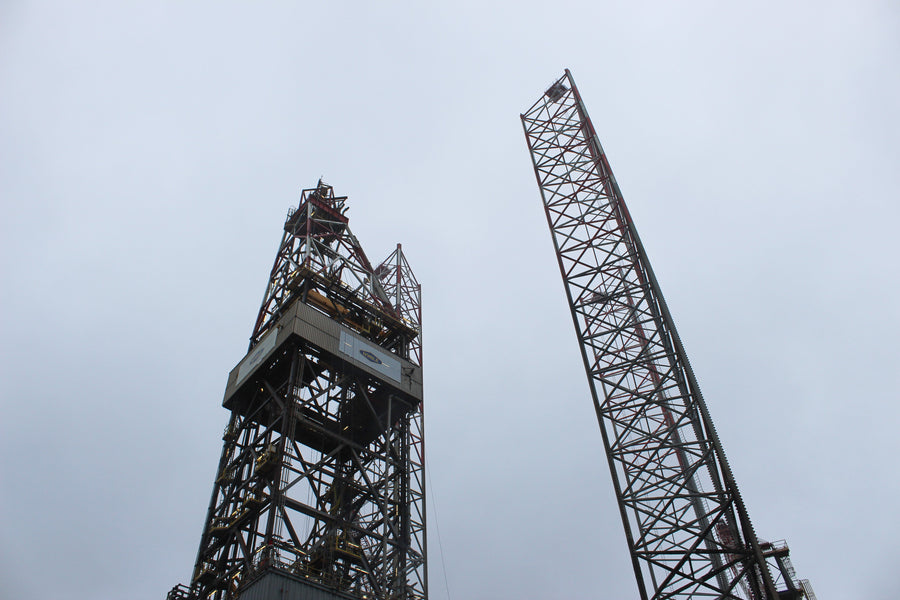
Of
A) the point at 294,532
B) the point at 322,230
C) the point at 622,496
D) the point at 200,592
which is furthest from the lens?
the point at 322,230

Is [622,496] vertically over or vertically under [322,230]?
under

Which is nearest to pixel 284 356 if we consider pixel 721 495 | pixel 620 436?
pixel 620 436

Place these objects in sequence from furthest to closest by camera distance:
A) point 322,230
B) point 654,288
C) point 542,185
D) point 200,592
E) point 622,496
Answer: point 322,230
point 542,185
point 200,592
point 654,288
point 622,496

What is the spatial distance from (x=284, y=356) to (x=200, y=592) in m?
14.6

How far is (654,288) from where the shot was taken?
34500 millimetres

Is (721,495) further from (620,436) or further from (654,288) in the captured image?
(654,288)

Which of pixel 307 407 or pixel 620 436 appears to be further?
pixel 307 407

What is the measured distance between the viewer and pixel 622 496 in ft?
98.6

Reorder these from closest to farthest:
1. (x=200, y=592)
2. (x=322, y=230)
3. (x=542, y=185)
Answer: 1. (x=200, y=592)
2. (x=542, y=185)
3. (x=322, y=230)

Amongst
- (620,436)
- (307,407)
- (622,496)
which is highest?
(307,407)

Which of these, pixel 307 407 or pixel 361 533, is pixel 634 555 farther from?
pixel 307 407

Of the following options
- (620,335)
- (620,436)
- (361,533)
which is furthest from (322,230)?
(620,436)

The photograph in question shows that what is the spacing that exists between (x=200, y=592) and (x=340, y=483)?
9.91 m

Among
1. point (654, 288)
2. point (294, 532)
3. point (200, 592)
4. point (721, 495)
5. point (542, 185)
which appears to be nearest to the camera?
point (721, 495)
